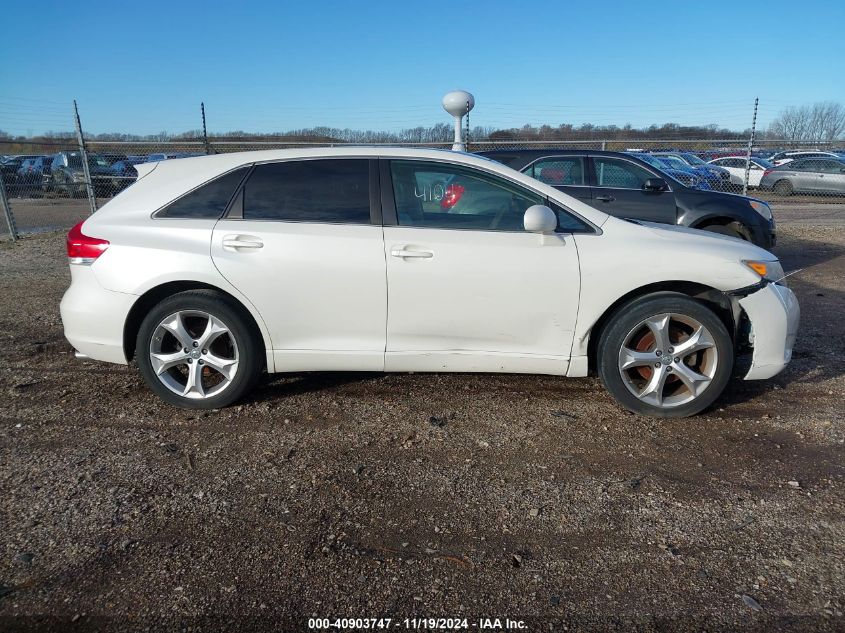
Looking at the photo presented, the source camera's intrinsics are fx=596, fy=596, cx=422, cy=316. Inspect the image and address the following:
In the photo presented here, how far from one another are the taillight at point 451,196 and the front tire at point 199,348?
1.47 meters

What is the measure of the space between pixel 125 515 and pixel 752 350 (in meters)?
3.69

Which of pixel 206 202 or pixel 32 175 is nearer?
pixel 206 202

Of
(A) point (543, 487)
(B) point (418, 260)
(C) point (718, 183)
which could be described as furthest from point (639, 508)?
(C) point (718, 183)

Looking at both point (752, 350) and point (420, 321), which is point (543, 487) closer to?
point (420, 321)

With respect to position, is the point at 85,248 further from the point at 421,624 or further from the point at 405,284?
the point at 421,624

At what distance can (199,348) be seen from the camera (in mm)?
3740

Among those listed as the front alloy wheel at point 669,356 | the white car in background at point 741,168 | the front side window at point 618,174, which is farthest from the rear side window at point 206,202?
the white car in background at point 741,168

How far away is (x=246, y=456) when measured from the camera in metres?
3.30

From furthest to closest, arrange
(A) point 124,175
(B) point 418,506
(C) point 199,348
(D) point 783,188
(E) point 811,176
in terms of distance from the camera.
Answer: (D) point 783,188 < (E) point 811,176 < (A) point 124,175 < (C) point 199,348 < (B) point 418,506

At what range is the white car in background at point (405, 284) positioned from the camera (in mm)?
3648

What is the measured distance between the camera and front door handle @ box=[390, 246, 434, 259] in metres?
3.63

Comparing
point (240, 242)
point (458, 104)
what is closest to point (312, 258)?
point (240, 242)

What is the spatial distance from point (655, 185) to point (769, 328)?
180 inches

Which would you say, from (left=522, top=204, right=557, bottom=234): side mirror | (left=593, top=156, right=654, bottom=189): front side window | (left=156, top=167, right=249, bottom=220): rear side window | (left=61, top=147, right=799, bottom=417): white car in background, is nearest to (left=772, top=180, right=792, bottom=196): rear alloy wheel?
(left=593, top=156, right=654, bottom=189): front side window
